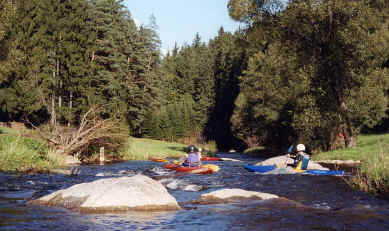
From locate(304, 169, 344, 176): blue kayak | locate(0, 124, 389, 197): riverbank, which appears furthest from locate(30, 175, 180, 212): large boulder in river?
locate(304, 169, 344, 176): blue kayak

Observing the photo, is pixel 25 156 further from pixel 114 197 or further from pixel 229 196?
pixel 229 196

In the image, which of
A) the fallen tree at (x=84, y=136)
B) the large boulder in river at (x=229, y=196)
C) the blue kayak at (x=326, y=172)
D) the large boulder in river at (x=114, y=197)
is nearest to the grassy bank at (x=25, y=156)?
the fallen tree at (x=84, y=136)

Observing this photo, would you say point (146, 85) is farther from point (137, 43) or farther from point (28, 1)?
point (28, 1)

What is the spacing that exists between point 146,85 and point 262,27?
33.3m

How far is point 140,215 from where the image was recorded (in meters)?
8.91

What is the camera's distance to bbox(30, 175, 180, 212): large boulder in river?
931cm

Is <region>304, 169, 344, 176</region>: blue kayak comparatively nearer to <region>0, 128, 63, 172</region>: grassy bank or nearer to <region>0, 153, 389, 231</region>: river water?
<region>0, 153, 389, 231</region>: river water

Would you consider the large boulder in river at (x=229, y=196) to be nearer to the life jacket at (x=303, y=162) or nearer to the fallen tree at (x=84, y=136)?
the life jacket at (x=303, y=162)

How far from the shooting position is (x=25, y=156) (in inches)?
727

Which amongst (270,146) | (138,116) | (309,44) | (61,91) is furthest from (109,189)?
(138,116)

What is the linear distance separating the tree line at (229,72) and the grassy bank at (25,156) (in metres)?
10.6

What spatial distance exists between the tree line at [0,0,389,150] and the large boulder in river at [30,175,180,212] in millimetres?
16928

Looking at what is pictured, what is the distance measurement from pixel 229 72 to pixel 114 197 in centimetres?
7607

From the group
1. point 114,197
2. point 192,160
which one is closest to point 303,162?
point 192,160
